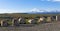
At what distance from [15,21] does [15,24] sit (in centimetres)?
48

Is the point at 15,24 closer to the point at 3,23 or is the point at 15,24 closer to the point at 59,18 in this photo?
the point at 3,23

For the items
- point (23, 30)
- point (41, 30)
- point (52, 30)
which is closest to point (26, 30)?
point (23, 30)

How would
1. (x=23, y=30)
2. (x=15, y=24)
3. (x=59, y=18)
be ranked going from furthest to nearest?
(x=59, y=18), (x=15, y=24), (x=23, y=30)

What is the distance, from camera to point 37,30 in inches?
357

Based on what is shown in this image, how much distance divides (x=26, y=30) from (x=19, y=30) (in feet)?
1.47

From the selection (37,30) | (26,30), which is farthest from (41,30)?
(26,30)

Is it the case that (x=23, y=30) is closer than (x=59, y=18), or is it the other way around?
(x=23, y=30)

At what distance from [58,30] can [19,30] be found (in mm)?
2533

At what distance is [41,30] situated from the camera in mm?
9031

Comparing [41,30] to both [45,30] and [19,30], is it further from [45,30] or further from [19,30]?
[19,30]

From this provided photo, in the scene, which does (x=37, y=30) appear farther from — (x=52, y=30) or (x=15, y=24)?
(x=15, y=24)

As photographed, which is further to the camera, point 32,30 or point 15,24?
point 15,24

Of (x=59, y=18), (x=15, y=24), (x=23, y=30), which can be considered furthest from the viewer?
(x=59, y=18)

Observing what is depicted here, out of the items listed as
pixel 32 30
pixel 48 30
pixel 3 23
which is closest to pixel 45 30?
pixel 48 30
